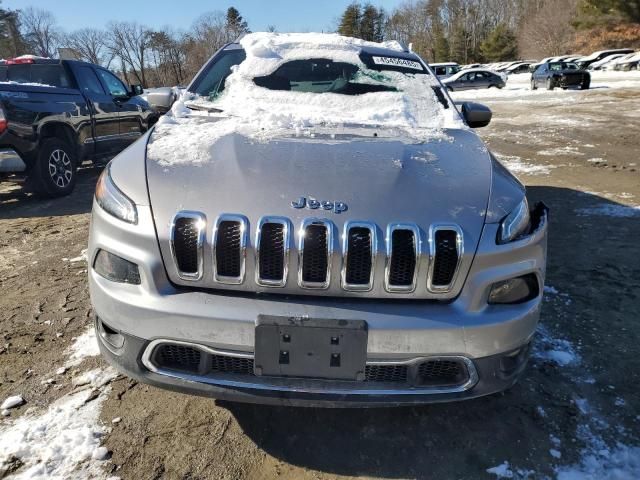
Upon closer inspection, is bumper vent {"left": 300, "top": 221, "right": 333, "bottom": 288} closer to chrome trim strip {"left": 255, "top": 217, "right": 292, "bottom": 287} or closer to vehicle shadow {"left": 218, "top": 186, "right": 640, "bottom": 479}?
chrome trim strip {"left": 255, "top": 217, "right": 292, "bottom": 287}

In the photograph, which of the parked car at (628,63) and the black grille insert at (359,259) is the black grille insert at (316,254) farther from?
the parked car at (628,63)

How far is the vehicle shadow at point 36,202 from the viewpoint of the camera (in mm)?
5602

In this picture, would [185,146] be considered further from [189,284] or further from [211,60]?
[211,60]

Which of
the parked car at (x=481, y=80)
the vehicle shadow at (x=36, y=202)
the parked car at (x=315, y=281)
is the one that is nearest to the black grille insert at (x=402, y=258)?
the parked car at (x=315, y=281)

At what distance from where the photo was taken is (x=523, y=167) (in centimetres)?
739

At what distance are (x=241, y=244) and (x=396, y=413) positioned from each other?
1117mm

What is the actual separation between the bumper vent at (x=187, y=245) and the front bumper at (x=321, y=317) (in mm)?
70

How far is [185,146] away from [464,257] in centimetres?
138

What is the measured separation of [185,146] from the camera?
2283 millimetres

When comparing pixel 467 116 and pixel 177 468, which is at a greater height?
pixel 467 116

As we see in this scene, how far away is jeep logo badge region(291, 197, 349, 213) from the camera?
1802 mm

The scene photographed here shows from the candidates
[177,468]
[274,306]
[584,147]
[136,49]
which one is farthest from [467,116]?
[136,49]

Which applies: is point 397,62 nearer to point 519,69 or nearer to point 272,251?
point 272,251

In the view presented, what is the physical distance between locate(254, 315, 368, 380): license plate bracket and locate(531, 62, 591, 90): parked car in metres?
27.5
